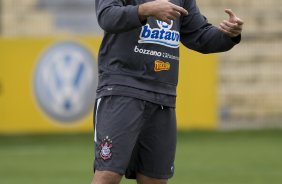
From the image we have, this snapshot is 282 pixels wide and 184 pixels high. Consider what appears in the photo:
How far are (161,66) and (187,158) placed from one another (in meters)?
6.68

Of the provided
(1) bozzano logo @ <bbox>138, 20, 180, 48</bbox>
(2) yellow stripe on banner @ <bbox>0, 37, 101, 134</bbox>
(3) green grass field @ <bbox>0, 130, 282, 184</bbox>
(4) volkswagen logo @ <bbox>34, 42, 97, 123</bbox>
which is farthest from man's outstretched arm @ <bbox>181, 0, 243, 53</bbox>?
(2) yellow stripe on banner @ <bbox>0, 37, 101, 134</bbox>

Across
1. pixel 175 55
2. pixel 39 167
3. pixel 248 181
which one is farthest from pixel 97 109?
pixel 39 167

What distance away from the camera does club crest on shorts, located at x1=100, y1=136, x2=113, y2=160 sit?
6770 mm

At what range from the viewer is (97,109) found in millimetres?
6969

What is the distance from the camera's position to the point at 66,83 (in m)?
16.2

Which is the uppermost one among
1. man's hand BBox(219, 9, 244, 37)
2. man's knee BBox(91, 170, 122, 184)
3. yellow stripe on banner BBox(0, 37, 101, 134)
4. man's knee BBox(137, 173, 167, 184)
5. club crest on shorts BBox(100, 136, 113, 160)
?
man's hand BBox(219, 9, 244, 37)

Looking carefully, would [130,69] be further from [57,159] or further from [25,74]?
[25,74]

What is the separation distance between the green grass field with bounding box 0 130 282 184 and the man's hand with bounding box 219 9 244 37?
415cm

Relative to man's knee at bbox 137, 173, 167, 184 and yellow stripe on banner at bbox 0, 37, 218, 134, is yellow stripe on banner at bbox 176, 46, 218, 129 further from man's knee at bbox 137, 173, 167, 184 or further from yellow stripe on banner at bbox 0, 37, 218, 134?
man's knee at bbox 137, 173, 167, 184

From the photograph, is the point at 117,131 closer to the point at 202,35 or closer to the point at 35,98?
the point at 202,35

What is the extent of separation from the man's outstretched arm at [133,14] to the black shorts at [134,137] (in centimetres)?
60

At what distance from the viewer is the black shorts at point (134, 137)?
678 cm

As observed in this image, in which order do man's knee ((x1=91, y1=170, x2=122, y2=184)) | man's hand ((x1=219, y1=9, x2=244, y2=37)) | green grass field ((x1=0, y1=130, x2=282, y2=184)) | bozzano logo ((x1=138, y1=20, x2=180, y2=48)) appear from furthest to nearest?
green grass field ((x1=0, y1=130, x2=282, y2=184))
man's hand ((x1=219, y1=9, x2=244, y2=37))
bozzano logo ((x1=138, y1=20, x2=180, y2=48))
man's knee ((x1=91, y1=170, x2=122, y2=184))

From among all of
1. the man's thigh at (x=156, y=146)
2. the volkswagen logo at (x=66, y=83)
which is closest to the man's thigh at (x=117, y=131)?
the man's thigh at (x=156, y=146)
